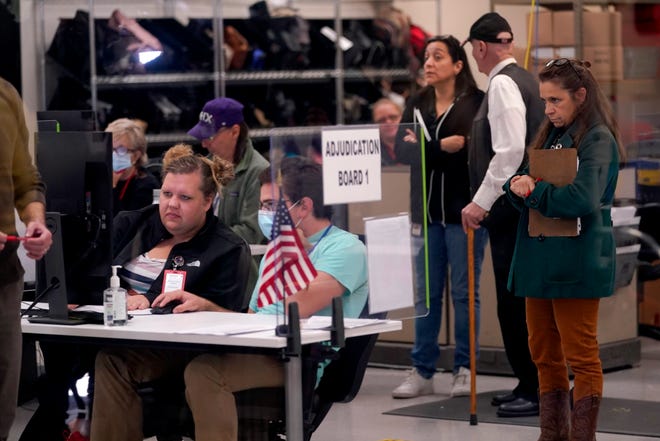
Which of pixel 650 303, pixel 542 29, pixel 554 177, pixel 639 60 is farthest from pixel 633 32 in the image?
pixel 554 177

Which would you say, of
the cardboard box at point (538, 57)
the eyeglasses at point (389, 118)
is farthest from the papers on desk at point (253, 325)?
the eyeglasses at point (389, 118)

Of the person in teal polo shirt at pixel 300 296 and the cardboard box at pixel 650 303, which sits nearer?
the person in teal polo shirt at pixel 300 296

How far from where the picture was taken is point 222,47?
1059 centimetres

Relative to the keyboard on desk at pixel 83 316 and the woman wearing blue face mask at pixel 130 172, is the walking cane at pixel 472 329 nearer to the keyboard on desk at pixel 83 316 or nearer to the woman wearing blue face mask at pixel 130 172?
the woman wearing blue face mask at pixel 130 172

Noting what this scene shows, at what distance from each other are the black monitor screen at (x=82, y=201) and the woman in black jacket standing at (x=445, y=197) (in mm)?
2173

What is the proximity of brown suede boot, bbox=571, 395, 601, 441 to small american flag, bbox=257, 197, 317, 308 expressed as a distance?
4.61ft

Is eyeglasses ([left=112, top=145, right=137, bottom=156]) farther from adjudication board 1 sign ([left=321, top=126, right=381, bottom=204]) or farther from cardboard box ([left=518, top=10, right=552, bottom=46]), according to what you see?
adjudication board 1 sign ([left=321, top=126, right=381, bottom=204])

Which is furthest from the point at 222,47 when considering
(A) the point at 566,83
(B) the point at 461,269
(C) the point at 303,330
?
(C) the point at 303,330

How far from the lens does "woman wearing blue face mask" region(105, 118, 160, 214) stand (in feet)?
23.3

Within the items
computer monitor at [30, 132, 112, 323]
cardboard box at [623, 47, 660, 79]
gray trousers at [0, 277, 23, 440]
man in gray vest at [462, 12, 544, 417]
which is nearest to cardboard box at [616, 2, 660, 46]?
cardboard box at [623, 47, 660, 79]

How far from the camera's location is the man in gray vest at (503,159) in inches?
230

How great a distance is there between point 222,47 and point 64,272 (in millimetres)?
6243

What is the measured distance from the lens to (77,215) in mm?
4570

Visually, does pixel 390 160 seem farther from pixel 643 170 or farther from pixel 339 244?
pixel 643 170
